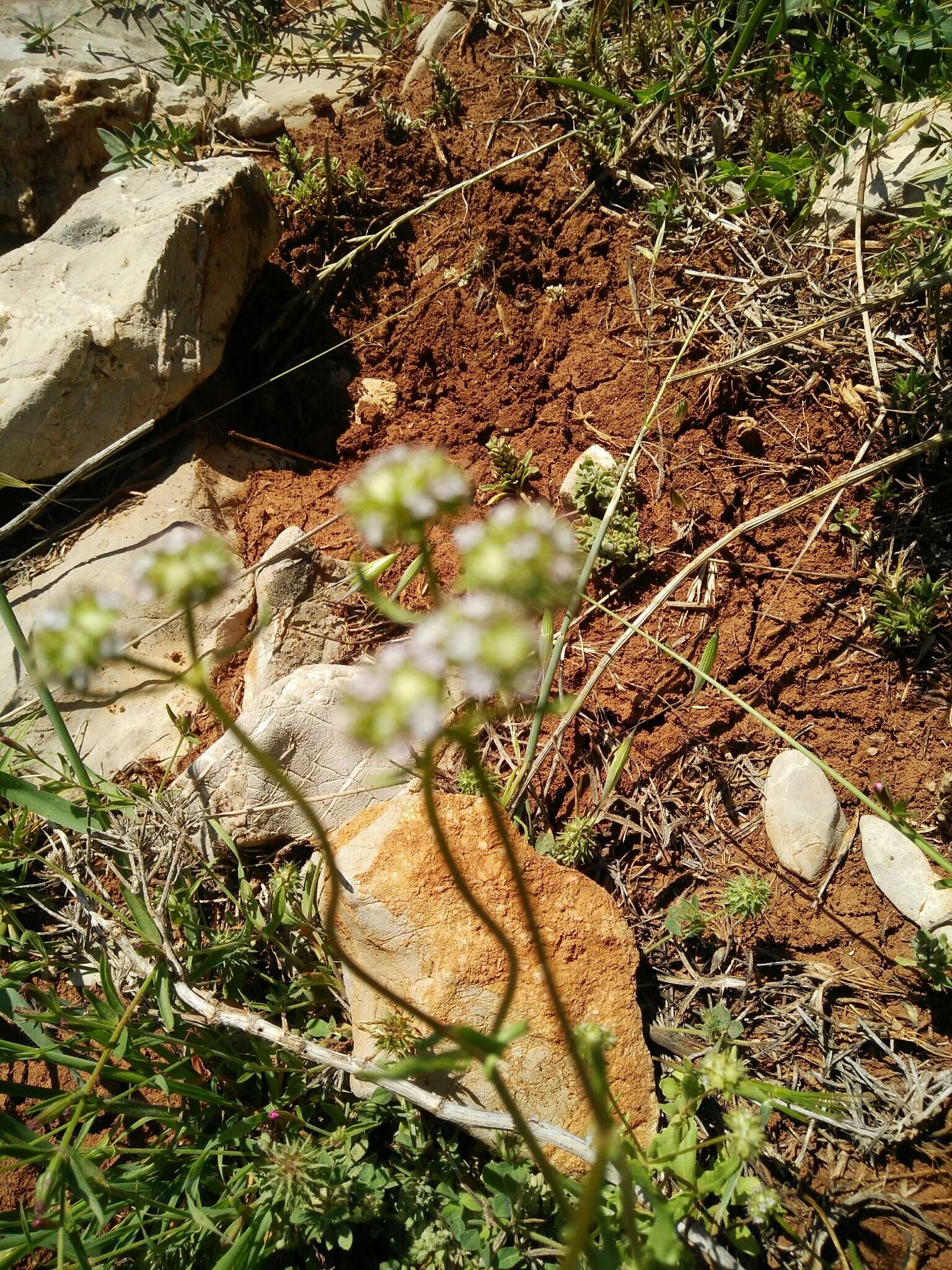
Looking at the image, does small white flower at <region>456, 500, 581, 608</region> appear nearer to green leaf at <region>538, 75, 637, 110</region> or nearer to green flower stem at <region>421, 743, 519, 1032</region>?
green flower stem at <region>421, 743, 519, 1032</region>

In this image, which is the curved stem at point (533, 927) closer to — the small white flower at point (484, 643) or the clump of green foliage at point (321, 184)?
the small white flower at point (484, 643)

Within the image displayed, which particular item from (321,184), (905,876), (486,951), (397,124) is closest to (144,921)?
(486,951)

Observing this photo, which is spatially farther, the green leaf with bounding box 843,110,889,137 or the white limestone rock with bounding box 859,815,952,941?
the green leaf with bounding box 843,110,889,137

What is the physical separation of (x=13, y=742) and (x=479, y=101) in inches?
141

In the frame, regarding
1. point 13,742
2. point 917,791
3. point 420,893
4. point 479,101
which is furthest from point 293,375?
point 917,791

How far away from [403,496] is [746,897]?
1739 mm

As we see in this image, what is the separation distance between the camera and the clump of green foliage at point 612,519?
295 centimetres

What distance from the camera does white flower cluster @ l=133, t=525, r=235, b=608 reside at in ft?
4.37

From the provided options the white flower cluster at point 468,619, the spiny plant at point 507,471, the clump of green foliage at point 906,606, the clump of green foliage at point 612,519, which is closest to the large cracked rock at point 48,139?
the spiny plant at point 507,471

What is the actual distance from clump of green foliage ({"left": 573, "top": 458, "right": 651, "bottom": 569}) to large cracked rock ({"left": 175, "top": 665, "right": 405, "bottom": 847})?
0.99 metres

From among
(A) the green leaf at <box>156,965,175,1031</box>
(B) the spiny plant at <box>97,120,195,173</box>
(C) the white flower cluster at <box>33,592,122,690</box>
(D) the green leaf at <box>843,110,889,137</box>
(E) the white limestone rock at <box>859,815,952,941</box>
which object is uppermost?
(B) the spiny plant at <box>97,120,195,173</box>

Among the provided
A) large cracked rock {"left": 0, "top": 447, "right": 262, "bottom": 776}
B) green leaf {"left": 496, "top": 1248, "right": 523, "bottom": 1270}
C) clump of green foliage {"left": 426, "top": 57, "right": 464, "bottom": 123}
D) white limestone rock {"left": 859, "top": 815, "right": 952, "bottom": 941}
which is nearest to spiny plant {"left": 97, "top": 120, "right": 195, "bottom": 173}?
clump of green foliage {"left": 426, "top": 57, "right": 464, "bottom": 123}

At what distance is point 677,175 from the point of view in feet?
11.5

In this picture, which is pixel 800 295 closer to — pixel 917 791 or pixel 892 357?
pixel 892 357
